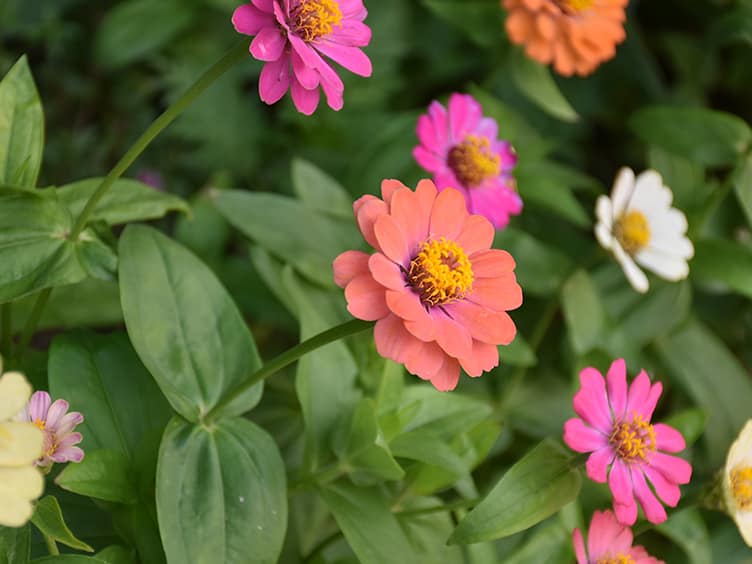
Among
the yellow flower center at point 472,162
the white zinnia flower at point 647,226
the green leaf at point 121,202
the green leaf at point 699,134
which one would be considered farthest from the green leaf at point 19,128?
the green leaf at point 699,134

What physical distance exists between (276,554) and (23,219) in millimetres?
415

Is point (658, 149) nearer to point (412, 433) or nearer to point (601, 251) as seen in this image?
point (601, 251)

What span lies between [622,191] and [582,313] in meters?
0.19

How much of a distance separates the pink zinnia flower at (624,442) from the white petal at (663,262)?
368mm

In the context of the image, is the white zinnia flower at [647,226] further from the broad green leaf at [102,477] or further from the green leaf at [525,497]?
the broad green leaf at [102,477]

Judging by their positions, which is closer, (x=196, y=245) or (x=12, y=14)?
(x=196, y=245)

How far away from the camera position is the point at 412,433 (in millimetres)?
971

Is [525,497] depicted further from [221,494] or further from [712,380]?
[712,380]

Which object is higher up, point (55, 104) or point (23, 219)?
point (23, 219)

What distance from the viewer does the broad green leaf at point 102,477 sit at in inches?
31.6

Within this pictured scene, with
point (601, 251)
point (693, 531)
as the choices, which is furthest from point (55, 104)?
point (693, 531)

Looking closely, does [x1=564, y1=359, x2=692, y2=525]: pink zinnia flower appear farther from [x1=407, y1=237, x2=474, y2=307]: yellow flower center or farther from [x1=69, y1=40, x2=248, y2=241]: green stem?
[x1=69, y1=40, x2=248, y2=241]: green stem

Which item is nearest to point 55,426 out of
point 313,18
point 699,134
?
point 313,18

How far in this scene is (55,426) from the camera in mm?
773
